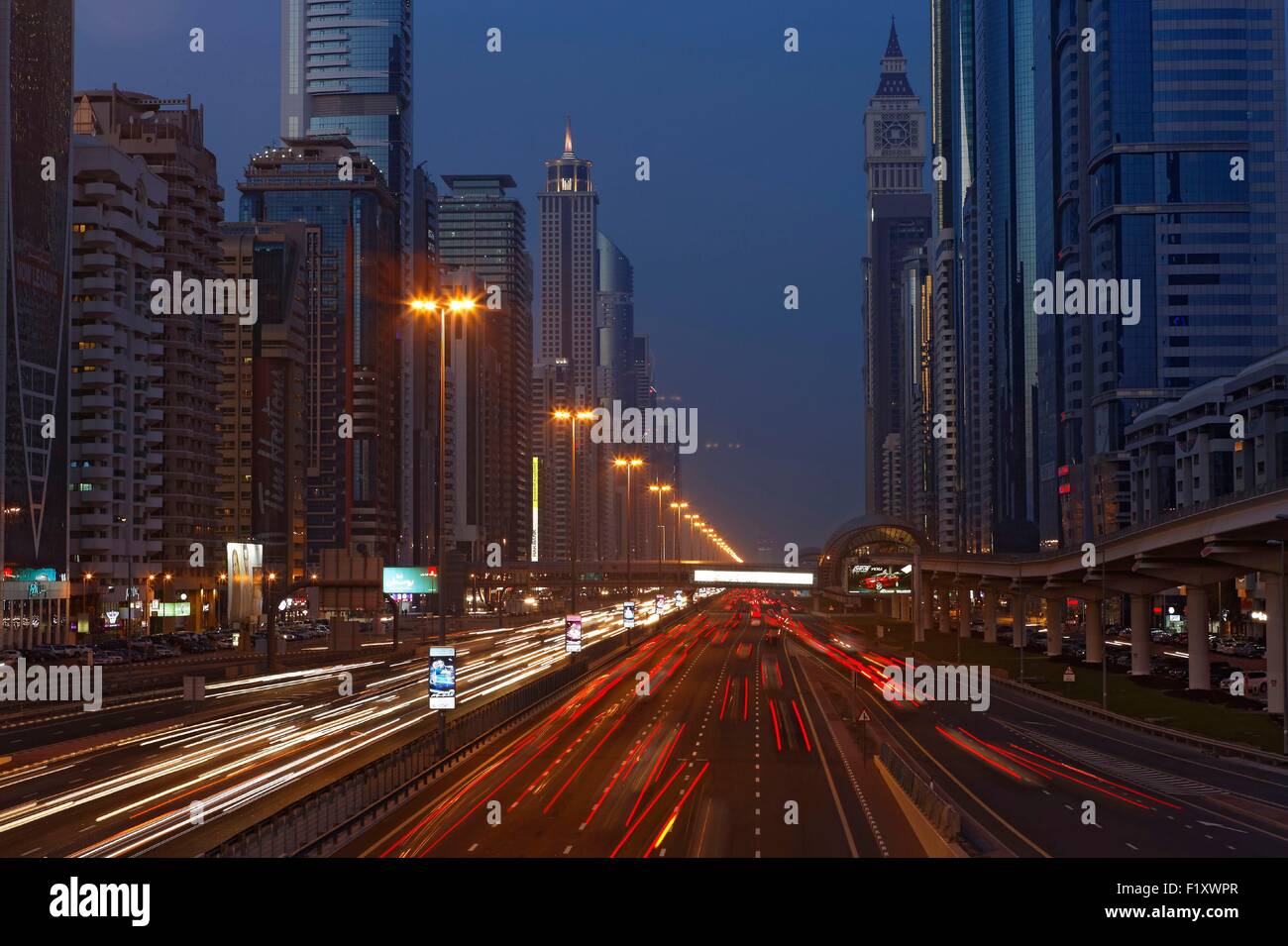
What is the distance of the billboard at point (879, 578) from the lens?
165 meters

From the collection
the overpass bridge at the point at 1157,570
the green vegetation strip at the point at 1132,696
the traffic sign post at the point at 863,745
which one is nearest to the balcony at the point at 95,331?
the green vegetation strip at the point at 1132,696

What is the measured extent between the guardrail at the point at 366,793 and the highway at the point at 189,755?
2.01 metres

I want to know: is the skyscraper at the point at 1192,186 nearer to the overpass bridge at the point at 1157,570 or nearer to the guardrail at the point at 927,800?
the overpass bridge at the point at 1157,570

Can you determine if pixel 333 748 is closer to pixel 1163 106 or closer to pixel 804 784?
pixel 804 784

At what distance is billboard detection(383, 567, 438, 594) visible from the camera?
307 ft

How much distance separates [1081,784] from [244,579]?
398 ft

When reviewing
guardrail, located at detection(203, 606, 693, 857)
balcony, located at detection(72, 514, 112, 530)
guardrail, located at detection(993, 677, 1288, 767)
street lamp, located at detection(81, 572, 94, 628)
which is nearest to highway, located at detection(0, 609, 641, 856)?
guardrail, located at detection(203, 606, 693, 857)

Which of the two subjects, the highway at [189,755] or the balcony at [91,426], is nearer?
the highway at [189,755]

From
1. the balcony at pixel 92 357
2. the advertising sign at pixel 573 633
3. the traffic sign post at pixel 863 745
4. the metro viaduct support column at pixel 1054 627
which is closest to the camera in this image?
the traffic sign post at pixel 863 745

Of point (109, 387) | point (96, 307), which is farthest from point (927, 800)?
point (96, 307)

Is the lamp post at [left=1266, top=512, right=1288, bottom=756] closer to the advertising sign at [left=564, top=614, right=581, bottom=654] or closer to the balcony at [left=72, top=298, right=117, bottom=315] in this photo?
the advertising sign at [left=564, top=614, right=581, bottom=654]

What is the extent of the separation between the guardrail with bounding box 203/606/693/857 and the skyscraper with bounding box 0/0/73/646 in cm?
6058

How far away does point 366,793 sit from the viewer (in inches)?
1368
